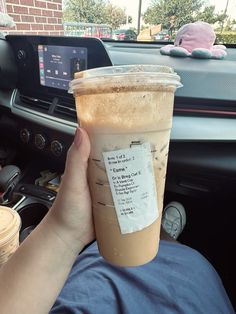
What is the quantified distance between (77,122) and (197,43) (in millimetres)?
754

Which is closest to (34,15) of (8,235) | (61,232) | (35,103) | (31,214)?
(35,103)

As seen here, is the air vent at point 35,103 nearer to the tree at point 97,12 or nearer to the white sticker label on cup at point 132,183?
the white sticker label on cup at point 132,183

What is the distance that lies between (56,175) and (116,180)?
4.32ft

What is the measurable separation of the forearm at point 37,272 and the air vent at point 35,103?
106 centimetres

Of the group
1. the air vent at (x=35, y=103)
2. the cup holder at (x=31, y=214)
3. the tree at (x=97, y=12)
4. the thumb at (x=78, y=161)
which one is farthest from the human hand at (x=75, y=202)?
the tree at (x=97, y=12)

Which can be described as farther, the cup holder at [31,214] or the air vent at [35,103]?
the air vent at [35,103]

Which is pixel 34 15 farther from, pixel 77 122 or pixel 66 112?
pixel 77 122

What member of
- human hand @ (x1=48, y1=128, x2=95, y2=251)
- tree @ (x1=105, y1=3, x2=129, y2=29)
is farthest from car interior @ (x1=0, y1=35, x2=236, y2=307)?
tree @ (x1=105, y1=3, x2=129, y2=29)

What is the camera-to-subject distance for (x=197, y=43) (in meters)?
1.55

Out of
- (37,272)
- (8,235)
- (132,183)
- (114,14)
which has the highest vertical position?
(114,14)

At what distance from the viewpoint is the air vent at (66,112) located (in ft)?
5.15

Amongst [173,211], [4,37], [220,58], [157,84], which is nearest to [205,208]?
[173,211]

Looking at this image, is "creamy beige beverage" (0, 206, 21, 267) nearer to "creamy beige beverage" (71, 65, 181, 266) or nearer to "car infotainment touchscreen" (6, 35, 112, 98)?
"creamy beige beverage" (71, 65, 181, 266)

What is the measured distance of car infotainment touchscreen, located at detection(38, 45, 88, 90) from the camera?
1.45 meters
